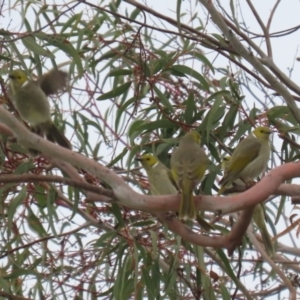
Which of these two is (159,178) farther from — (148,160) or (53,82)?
(53,82)

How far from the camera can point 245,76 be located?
13.5ft

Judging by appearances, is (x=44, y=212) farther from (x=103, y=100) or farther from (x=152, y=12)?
(x=152, y=12)

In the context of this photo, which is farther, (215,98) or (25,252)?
(25,252)

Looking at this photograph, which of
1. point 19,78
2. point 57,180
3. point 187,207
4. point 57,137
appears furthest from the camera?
point 19,78

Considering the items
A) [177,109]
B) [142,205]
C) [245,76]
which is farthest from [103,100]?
[142,205]

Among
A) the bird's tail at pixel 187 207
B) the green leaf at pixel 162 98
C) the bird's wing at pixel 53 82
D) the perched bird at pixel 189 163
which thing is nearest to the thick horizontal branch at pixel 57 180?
the bird's tail at pixel 187 207

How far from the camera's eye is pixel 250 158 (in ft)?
11.2

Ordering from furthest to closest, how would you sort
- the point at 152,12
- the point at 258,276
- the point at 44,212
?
the point at 258,276 → the point at 44,212 → the point at 152,12

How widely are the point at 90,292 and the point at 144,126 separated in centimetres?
89

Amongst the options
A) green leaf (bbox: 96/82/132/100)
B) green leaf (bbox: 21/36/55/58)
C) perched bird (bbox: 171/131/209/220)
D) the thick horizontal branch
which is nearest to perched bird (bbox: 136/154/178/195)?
perched bird (bbox: 171/131/209/220)

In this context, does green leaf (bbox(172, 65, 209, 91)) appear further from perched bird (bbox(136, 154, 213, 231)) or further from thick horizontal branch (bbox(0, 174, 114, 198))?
thick horizontal branch (bbox(0, 174, 114, 198))

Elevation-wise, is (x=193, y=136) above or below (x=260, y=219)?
above

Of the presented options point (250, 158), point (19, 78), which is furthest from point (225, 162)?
point (19, 78)

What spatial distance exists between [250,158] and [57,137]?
2.95 ft
